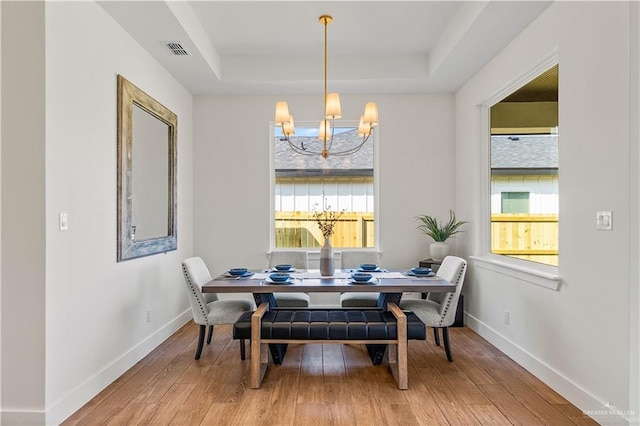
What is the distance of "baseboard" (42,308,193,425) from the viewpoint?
8.00ft

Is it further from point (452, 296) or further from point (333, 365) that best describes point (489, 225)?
point (333, 365)

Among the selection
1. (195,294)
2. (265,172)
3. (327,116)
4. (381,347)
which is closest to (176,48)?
(327,116)

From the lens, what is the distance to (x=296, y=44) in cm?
423

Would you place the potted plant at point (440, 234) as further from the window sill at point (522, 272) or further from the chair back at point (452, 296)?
the chair back at point (452, 296)

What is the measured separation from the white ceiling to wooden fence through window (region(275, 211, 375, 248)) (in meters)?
1.51

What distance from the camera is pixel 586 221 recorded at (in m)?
2.58

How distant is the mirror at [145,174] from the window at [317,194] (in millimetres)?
1353

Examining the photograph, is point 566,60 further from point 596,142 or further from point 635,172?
point 635,172

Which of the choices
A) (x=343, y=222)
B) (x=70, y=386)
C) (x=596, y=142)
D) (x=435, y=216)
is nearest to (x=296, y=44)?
(x=343, y=222)

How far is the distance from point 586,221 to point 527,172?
1085 mm

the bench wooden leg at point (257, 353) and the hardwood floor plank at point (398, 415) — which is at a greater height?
the bench wooden leg at point (257, 353)

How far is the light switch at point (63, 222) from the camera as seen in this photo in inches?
98.6

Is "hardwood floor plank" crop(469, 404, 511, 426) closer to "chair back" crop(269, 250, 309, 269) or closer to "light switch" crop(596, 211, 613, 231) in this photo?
"light switch" crop(596, 211, 613, 231)

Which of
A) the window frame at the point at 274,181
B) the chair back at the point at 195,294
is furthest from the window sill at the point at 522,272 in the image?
the chair back at the point at 195,294
